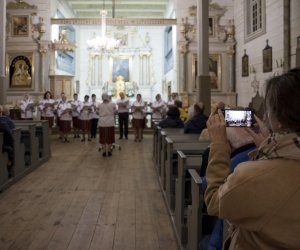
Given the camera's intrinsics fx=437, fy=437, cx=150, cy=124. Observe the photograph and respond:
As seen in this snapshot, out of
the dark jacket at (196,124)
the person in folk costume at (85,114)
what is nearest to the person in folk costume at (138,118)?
the person in folk costume at (85,114)

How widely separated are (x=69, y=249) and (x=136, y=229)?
980 mm

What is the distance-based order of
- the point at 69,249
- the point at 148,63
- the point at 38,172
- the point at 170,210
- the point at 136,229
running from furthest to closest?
the point at 148,63
the point at 38,172
the point at 170,210
the point at 136,229
the point at 69,249

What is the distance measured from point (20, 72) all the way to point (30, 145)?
991 cm

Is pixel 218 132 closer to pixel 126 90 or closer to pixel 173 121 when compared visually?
pixel 173 121

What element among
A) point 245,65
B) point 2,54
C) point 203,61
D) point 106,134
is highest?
point 2,54

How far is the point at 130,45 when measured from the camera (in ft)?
85.8

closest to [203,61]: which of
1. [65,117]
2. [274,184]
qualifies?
[65,117]

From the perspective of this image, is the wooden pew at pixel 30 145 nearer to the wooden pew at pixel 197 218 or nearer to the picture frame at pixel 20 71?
the wooden pew at pixel 197 218

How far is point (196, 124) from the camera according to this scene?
26.4ft

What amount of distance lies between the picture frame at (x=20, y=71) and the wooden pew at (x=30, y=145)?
924 cm

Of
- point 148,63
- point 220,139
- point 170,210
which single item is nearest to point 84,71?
point 148,63

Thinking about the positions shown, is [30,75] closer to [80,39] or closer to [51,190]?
[80,39]

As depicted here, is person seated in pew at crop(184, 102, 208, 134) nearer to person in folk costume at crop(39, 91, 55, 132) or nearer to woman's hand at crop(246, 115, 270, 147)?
woman's hand at crop(246, 115, 270, 147)

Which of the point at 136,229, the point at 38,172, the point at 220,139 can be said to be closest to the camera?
the point at 220,139
